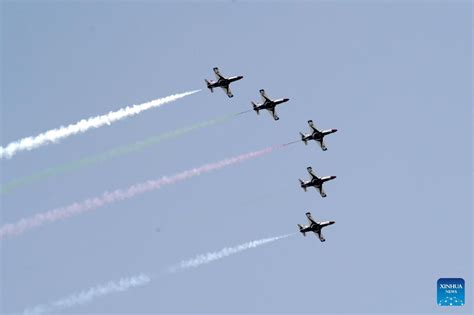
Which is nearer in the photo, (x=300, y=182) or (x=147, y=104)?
(x=147, y=104)

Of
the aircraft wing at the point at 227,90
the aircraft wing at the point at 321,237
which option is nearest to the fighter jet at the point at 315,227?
the aircraft wing at the point at 321,237

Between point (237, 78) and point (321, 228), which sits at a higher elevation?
point (237, 78)

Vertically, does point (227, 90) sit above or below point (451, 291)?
above

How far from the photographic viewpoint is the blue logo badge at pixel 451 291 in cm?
14125

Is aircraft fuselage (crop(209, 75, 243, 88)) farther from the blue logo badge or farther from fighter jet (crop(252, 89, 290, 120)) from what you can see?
the blue logo badge

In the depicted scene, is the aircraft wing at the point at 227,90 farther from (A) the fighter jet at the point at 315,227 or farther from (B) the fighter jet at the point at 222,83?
(A) the fighter jet at the point at 315,227

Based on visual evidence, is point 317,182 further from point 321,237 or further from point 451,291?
point 451,291

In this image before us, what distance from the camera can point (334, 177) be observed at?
170250 millimetres

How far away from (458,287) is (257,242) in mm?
27506

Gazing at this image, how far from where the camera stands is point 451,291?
142 meters

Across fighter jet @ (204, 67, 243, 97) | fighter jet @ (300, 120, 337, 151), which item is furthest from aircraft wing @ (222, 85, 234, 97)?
fighter jet @ (300, 120, 337, 151)

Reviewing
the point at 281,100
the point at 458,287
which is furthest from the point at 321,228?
the point at 458,287

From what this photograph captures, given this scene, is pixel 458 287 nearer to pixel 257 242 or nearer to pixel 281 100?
pixel 257 242

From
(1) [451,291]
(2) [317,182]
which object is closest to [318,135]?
(2) [317,182]
